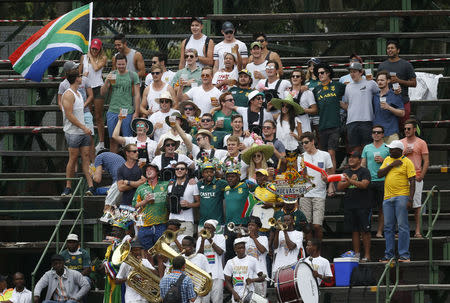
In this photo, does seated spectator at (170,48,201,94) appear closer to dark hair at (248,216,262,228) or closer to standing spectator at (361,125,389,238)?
standing spectator at (361,125,389,238)

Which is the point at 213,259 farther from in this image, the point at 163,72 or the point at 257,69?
the point at 163,72

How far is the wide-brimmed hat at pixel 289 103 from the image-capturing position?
65.4 ft

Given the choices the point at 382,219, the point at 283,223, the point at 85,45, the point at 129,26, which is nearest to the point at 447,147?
the point at 382,219

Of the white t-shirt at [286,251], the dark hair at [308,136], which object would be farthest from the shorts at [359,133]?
the white t-shirt at [286,251]

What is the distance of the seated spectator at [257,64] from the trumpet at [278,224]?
4.49 meters

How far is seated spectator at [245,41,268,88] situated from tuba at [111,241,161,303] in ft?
16.6

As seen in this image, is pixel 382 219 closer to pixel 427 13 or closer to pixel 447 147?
pixel 447 147

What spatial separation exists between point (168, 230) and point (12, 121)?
7.95m

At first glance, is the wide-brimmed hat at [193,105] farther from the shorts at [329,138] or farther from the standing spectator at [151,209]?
the shorts at [329,138]

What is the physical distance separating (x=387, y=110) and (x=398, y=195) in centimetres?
228

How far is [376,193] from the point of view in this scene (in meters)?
19.4

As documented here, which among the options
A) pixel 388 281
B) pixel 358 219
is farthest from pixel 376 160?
pixel 388 281

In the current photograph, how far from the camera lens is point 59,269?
18375mm

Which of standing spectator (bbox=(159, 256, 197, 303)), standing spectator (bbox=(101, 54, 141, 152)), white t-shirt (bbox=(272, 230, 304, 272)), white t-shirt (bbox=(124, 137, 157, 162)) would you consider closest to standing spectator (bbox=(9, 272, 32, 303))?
standing spectator (bbox=(159, 256, 197, 303))
